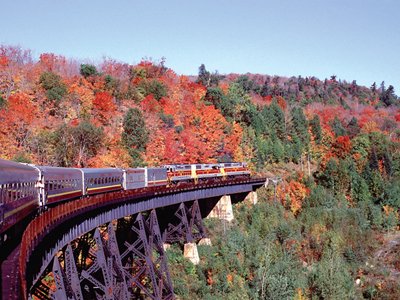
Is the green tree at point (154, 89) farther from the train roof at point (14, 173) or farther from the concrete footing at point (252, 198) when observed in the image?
the train roof at point (14, 173)

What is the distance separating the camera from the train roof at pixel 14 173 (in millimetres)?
13312

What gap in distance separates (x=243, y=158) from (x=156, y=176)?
111 ft

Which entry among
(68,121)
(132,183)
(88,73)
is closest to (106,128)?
(68,121)

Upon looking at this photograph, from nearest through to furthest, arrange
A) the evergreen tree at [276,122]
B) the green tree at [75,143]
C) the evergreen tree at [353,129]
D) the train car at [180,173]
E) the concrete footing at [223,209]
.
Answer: the train car at [180,173] < the green tree at [75,143] < the concrete footing at [223,209] < the evergreen tree at [276,122] < the evergreen tree at [353,129]

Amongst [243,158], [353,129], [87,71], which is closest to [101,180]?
[243,158]

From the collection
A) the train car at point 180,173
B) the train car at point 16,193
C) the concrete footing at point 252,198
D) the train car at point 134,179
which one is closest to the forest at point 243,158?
the concrete footing at point 252,198

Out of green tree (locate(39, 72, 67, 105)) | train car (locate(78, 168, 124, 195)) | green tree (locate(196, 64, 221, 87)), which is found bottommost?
train car (locate(78, 168, 124, 195))

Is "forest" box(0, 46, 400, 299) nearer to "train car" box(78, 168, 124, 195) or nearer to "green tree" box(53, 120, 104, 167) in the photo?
"green tree" box(53, 120, 104, 167)

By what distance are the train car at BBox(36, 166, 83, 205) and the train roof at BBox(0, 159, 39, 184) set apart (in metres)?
1.17

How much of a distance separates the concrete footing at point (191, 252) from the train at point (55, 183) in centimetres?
537

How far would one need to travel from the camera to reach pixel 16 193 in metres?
14.4

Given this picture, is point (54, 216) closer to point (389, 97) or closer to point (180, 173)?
point (180, 173)

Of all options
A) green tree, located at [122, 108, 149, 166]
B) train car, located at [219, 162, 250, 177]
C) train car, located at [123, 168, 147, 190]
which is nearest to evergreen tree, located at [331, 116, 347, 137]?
train car, located at [219, 162, 250, 177]

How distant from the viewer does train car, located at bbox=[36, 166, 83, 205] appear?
1888cm
